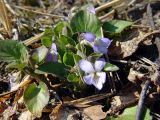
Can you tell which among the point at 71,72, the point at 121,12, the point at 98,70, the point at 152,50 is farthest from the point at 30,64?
the point at 121,12

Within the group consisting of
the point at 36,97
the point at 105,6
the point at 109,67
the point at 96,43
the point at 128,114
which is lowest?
the point at 128,114

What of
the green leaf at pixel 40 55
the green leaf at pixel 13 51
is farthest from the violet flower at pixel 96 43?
the green leaf at pixel 13 51

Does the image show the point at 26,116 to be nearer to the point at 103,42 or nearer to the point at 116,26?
the point at 103,42

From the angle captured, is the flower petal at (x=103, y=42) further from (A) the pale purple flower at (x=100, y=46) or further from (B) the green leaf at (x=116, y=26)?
(B) the green leaf at (x=116, y=26)

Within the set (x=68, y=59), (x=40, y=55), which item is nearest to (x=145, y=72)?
(x=68, y=59)

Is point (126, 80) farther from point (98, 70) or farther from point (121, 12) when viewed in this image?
point (121, 12)

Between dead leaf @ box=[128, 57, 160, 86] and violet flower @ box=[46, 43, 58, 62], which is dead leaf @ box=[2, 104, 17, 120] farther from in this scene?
dead leaf @ box=[128, 57, 160, 86]
